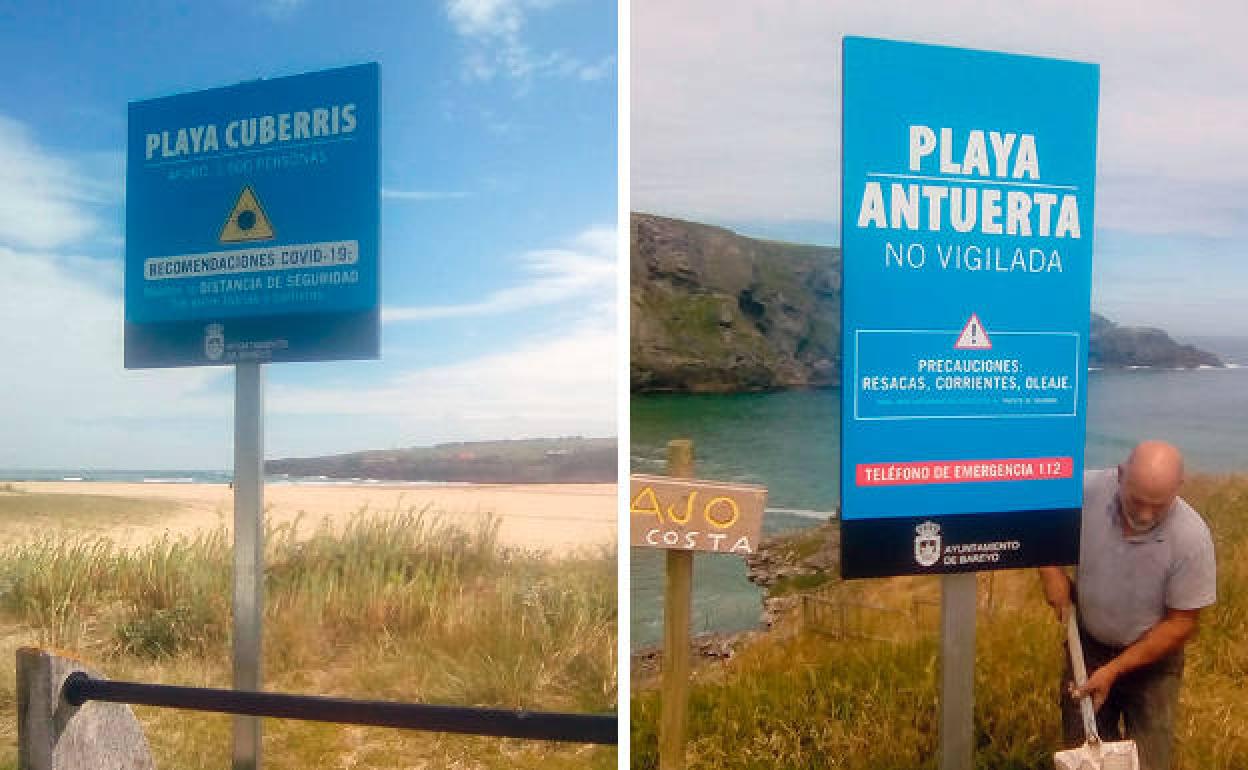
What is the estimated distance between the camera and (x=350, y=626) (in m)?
4.36

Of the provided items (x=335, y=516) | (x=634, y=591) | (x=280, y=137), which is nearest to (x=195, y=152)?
(x=280, y=137)

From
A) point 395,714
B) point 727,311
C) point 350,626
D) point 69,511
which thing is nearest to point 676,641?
point 395,714

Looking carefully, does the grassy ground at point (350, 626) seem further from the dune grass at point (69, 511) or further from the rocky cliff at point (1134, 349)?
the rocky cliff at point (1134, 349)

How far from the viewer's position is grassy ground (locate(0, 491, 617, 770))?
12.1 feet

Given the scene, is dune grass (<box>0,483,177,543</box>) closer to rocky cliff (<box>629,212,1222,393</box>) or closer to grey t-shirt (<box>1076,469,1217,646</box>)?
rocky cliff (<box>629,212,1222,393</box>)

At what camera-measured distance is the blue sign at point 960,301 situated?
205cm

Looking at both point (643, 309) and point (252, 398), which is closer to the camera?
point (643, 309)

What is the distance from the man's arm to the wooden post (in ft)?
2.74

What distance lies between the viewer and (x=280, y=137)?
295 centimetres

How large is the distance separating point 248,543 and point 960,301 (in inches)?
77.5

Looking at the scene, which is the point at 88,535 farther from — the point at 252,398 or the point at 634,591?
the point at 634,591

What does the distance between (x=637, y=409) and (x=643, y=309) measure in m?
0.29

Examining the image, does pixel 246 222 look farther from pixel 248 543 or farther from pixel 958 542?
pixel 958 542

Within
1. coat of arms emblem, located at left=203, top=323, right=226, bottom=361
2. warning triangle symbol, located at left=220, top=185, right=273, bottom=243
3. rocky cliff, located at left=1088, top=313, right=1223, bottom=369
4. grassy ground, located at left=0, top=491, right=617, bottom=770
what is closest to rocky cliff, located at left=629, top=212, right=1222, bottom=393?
rocky cliff, located at left=1088, top=313, right=1223, bottom=369
